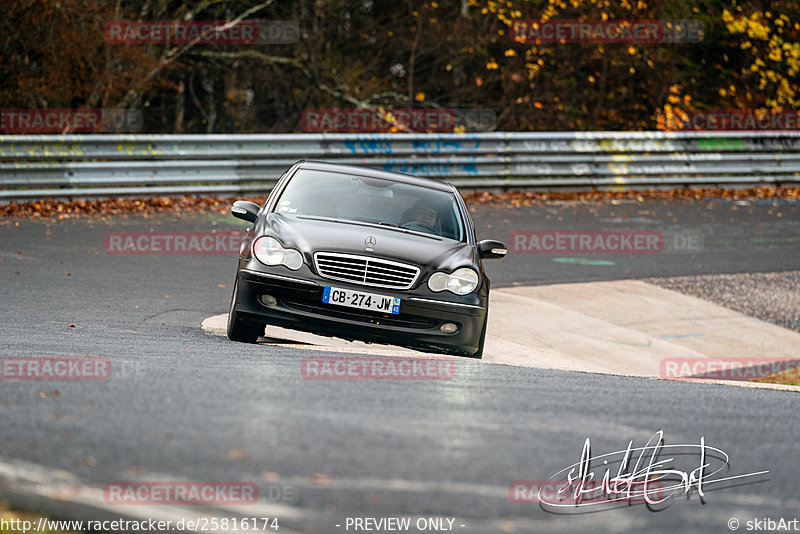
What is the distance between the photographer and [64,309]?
9148 mm

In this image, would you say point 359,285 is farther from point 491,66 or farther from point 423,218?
point 491,66

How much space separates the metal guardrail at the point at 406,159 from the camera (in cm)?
1591

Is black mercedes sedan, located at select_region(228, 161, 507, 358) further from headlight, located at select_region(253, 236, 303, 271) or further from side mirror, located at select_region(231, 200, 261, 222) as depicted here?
side mirror, located at select_region(231, 200, 261, 222)

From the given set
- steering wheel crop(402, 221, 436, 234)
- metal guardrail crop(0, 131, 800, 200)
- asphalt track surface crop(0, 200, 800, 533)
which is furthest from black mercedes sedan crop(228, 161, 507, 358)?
metal guardrail crop(0, 131, 800, 200)

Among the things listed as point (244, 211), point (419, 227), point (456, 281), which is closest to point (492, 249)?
point (419, 227)

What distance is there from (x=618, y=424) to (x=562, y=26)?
22055 mm

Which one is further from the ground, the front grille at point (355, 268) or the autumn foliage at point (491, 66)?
the autumn foliage at point (491, 66)

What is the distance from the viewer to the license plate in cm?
752

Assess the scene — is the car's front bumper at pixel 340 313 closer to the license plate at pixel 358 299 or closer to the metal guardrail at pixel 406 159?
the license plate at pixel 358 299

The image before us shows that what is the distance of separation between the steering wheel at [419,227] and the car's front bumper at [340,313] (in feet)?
3.26

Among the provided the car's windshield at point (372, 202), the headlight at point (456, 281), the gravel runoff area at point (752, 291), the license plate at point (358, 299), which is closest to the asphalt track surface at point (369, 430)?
the license plate at point (358, 299)

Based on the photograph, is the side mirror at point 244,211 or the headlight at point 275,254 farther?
the side mirror at point 244,211

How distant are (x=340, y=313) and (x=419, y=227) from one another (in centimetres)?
133

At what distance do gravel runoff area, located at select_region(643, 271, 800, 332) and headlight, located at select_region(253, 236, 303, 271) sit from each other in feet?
20.8
